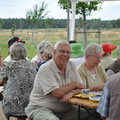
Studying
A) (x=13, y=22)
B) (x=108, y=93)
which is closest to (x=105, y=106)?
(x=108, y=93)

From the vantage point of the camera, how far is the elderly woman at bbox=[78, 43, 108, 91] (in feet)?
11.3

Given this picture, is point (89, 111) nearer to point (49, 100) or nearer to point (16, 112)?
point (49, 100)

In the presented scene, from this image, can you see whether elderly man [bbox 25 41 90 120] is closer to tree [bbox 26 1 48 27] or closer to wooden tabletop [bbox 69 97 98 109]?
wooden tabletop [bbox 69 97 98 109]

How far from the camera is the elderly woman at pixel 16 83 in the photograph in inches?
128

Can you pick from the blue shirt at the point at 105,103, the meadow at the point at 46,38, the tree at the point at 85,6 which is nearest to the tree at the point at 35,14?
the meadow at the point at 46,38

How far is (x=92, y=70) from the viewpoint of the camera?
353 centimetres

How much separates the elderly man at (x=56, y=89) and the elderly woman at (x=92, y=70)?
34cm

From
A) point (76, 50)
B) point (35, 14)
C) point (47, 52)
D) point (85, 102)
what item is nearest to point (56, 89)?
point (85, 102)

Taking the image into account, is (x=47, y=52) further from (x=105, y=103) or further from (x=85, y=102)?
(x=105, y=103)

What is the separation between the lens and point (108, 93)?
1812mm

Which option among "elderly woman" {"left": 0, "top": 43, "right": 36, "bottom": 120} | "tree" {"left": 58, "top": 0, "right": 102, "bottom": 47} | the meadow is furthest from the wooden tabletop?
the meadow

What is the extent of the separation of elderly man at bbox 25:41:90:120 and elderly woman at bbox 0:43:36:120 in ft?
1.04

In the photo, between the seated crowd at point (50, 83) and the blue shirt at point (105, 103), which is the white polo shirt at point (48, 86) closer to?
the seated crowd at point (50, 83)

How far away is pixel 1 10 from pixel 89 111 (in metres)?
8.22
